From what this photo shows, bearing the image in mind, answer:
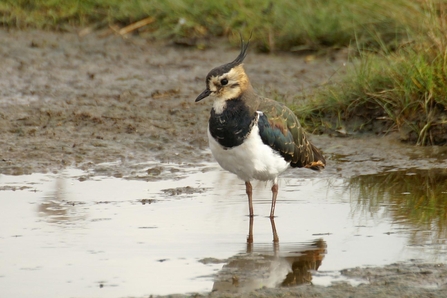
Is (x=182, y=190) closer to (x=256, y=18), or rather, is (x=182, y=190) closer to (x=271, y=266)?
(x=271, y=266)

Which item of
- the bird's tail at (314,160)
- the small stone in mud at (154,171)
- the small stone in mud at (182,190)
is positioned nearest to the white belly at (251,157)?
the bird's tail at (314,160)

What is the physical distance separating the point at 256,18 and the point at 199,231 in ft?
19.5

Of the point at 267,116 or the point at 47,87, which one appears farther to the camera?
the point at 47,87

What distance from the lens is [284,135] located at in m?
6.31

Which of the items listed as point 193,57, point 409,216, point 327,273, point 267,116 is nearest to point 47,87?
point 193,57

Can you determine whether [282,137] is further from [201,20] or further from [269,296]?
[201,20]

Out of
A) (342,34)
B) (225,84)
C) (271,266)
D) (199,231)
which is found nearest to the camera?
Answer: (271,266)

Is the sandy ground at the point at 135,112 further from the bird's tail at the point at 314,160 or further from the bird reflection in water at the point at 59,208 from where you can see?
the bird reflection in water at the point at 59,208

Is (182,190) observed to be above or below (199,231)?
above

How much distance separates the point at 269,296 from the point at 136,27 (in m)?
7.89

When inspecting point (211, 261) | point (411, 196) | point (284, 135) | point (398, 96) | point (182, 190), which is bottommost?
point (211, 261)

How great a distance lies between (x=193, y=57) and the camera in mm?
11180

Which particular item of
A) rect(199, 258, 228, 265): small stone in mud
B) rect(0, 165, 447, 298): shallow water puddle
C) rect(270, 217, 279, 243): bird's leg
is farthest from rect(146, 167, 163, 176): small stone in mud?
rect(199, 258, 228, 265): small stone in mud

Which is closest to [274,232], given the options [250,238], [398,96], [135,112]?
[250,238]
